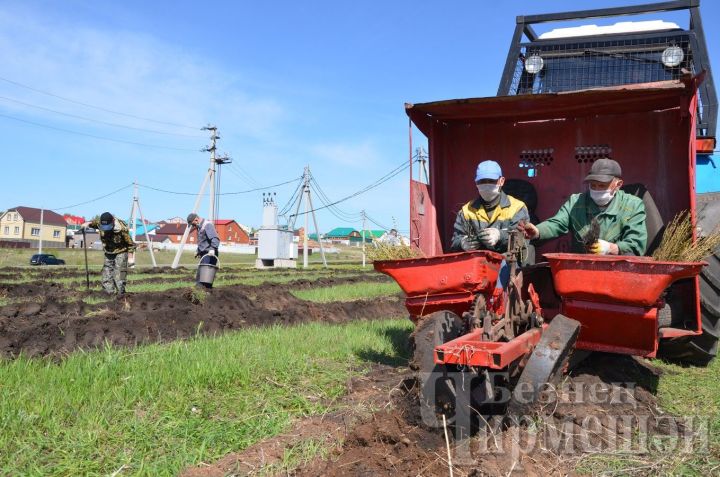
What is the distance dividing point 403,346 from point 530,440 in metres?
3.07

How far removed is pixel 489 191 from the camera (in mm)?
4750

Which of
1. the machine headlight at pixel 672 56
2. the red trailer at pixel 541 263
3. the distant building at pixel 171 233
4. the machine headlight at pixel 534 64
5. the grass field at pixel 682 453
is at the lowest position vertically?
the grass field at pixel 682 453

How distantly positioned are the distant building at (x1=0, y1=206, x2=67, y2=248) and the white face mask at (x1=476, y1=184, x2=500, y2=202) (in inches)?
3345

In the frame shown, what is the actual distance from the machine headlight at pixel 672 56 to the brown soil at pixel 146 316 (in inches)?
219

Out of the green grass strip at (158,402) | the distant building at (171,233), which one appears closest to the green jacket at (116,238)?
the green grass strip at (158,402)

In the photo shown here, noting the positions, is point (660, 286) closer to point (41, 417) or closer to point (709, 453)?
point (709, 453)

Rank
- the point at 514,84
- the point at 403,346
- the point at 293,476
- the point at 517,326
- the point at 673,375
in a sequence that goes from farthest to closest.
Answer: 1. the point at 514,84
2. the point at 403,346
3. the point at 673,375
4. the point at 517,326
5. the point at 293,476

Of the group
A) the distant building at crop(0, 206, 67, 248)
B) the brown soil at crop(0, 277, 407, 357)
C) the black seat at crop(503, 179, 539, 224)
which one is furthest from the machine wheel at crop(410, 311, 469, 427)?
the distant building at crop(0, 206, 67, 248)

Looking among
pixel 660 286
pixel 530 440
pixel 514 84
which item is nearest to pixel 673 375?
pixel 660 286

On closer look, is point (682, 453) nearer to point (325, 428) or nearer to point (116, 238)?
point (325, 428)

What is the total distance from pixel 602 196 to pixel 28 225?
92.3 meters

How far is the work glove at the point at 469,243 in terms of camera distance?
15.7 feet

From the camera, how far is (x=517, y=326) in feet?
13.1

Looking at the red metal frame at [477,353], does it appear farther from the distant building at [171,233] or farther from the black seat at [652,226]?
the distant building at [171,233]
